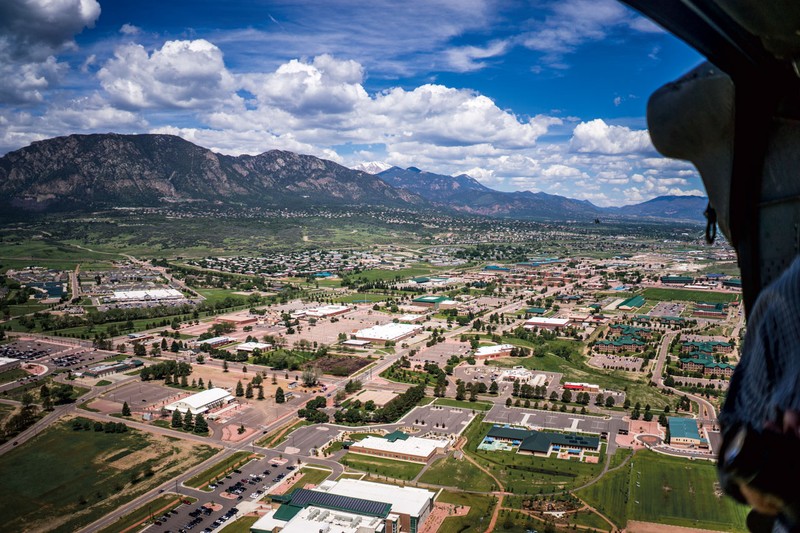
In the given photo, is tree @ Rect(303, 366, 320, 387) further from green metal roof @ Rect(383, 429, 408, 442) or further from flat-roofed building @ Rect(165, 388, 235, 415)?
green metal roof @ Rect(383, 429, 408, 442)

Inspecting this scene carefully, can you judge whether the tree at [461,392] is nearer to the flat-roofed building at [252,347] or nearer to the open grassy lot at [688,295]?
the flat-roofed building at [252,347]

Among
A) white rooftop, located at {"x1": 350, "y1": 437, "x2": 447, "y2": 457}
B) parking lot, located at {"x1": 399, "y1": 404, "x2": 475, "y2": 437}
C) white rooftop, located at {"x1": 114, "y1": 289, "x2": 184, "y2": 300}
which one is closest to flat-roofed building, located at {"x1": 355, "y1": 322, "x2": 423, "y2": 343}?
parking lot, located at {"x1": 399, "y1": 404, "x2": 475, "y2": 437}

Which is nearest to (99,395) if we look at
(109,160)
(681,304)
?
(681,304)

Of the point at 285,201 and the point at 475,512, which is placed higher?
the point at 285,201

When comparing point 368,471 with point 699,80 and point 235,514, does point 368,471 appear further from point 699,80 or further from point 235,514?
point 699,80

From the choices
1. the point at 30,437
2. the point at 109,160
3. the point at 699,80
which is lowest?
the point at 30,437

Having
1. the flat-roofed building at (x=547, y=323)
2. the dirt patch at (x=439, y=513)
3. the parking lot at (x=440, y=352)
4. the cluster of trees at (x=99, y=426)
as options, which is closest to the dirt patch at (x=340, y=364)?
the parking lot at (x=440, y=352)
